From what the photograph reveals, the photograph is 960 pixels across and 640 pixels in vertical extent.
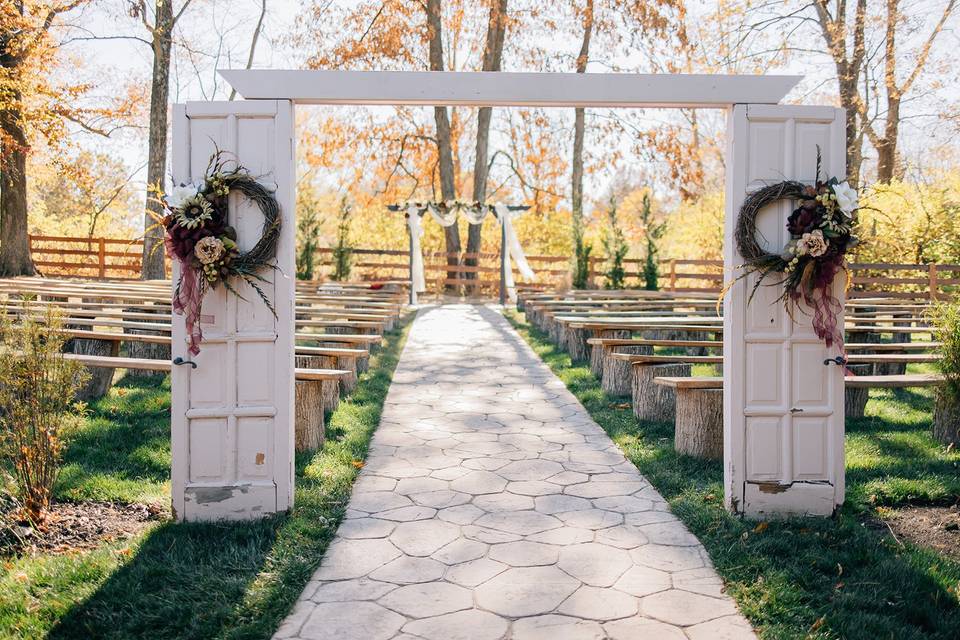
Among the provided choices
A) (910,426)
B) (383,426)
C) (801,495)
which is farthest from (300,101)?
(910,426)

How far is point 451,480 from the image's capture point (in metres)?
5.36

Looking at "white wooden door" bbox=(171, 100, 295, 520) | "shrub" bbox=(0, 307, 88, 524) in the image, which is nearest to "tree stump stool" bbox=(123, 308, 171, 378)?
"shrub" bbox=(0, 307, 88, 524)

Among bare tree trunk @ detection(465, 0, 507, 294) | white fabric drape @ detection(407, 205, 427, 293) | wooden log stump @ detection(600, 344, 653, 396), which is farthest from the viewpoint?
bare tree trunk @ detection(465, 0, 507, 294)

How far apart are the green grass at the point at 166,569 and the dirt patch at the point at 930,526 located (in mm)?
3183

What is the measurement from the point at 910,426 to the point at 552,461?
338cm

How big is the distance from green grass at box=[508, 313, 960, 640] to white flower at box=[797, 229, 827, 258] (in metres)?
1.52

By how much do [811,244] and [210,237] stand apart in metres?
3.26

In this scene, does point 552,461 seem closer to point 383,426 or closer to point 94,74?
point 383,426

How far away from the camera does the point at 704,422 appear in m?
5.68

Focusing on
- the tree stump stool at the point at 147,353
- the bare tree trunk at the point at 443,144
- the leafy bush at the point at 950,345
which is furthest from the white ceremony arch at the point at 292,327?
the bare tree trunk at the point at 443,144

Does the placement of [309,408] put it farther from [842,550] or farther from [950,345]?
[950,345]

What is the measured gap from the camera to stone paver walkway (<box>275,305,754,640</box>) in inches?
130

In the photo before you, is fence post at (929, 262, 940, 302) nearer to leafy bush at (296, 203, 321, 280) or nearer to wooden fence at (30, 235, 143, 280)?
leafy bush at (296, 203, 321, 280)

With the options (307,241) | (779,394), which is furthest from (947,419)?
(307,241)
